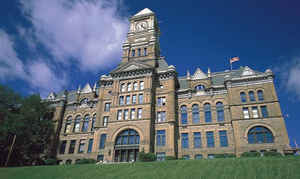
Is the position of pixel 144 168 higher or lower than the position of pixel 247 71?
lower

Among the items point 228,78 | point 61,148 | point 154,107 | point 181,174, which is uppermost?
point 228,78

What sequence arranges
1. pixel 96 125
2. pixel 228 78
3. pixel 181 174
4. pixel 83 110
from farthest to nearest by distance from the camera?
pixel 83 110
pixel 96 125
pixel 228 78
pixel 181 174

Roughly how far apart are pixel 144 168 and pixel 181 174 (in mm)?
5261

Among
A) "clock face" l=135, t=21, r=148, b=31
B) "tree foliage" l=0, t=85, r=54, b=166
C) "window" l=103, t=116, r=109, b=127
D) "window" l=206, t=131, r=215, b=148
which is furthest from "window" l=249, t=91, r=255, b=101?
"tree foliage" l=0, t=85, r=54, b=166

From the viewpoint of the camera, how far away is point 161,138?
1528 inches

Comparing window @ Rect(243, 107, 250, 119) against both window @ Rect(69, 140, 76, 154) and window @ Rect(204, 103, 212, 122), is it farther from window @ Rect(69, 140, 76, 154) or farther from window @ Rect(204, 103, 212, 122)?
window @ Rect(69, 140, 76, 154)

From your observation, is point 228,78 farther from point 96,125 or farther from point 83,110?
point 83,110

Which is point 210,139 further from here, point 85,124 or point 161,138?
point 85,124

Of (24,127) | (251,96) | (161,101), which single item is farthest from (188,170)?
(24,127)

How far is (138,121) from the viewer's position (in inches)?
1542

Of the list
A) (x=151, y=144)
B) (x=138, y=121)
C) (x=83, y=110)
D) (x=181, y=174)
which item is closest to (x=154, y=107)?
(x=138, y=121)

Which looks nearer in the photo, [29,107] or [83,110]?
[29,107]

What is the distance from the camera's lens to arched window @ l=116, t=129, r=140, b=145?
38.3 m

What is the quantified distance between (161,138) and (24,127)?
2538cm
